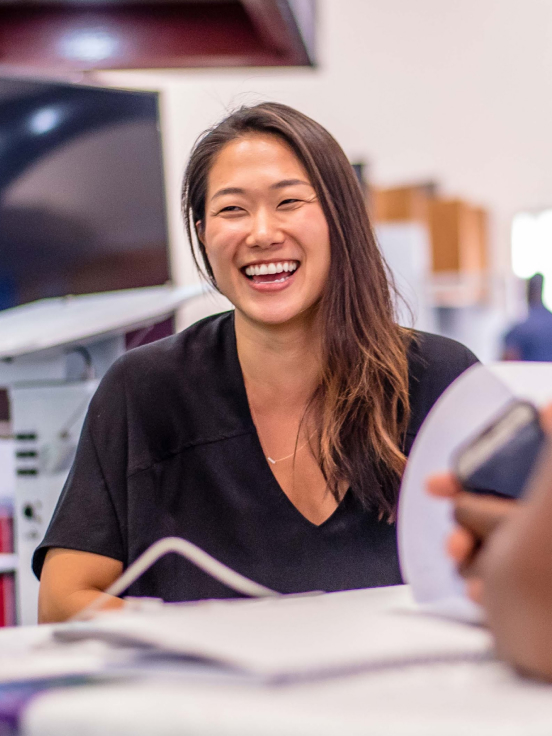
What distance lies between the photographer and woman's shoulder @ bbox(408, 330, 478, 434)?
1124 millimetres

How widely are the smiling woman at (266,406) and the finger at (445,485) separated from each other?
21.7 inches

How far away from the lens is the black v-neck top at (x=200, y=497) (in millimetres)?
998

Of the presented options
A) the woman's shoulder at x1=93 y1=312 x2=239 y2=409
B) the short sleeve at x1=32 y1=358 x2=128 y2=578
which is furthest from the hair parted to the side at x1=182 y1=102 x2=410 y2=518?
the short sleeve at x1=32 y1=358 x2=128 y2=578

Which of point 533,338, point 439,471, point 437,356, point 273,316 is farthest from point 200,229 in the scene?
point 533,338

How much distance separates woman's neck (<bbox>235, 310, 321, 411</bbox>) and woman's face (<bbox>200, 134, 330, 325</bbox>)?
0.02 meters

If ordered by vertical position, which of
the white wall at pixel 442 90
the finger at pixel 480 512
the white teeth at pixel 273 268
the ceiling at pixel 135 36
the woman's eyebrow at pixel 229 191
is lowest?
the finger at pixel 480 512

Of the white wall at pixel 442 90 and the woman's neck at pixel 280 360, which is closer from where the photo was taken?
the woman's neck at pixel 280 360

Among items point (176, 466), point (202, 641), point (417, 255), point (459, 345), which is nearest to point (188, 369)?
point (176, 466)

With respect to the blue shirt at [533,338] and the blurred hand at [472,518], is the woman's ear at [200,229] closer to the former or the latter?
the blurred hand at [472,518]

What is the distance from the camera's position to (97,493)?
1.03 m

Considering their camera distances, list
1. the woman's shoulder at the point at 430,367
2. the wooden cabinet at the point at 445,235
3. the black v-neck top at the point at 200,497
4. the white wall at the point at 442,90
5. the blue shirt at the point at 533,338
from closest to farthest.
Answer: the black v-neck top at the point at 200,497
the woman's shoulder at the point at 430,367
the blue shirt at the point at 533,338
the wooden cabinet at the point at 445,235
the white wall at the point at 442,90

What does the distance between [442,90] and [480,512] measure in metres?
5.24

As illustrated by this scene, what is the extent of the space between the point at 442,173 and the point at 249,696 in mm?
5474

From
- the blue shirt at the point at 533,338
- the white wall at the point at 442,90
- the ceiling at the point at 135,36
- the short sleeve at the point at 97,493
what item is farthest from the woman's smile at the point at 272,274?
the white wall at the point at 442,90
